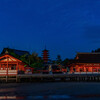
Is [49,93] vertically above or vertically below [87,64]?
below

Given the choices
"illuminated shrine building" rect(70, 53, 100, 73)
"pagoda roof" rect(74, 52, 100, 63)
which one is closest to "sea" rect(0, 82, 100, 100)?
"illuminated shrine building" rect(70, 53, 100, 73)

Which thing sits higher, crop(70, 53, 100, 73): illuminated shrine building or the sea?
crop(70, 53, 100, 73): illuminated shrine building

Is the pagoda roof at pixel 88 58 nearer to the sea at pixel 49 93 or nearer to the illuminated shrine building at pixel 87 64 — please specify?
the illuminated shrine building at pixel 87 64

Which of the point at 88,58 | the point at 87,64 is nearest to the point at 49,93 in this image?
the point at 87,64

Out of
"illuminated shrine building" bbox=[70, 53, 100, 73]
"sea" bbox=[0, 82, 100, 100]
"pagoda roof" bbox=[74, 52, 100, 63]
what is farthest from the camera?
"pagoda roof" bbox=[74, 52, 100, 63]

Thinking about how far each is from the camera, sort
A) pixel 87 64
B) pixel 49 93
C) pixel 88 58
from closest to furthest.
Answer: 1. pixel 49 93
2. pixel 87 64
3. pixel 88 58

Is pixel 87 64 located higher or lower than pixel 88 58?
lower

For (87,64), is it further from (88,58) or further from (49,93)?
(49,93)

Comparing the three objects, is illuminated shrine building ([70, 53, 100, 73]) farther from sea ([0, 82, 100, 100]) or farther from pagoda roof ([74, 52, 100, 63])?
sea ([0, 82, 100, 100])

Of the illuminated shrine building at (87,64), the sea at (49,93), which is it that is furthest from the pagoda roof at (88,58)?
the sea at (49,93)

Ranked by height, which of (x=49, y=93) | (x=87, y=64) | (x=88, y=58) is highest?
(x=88, y=58)

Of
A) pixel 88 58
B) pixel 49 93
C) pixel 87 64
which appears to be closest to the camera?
pixel 49 93

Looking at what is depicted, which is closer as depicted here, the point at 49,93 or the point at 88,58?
the point at 49,93

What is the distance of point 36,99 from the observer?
1280cm
